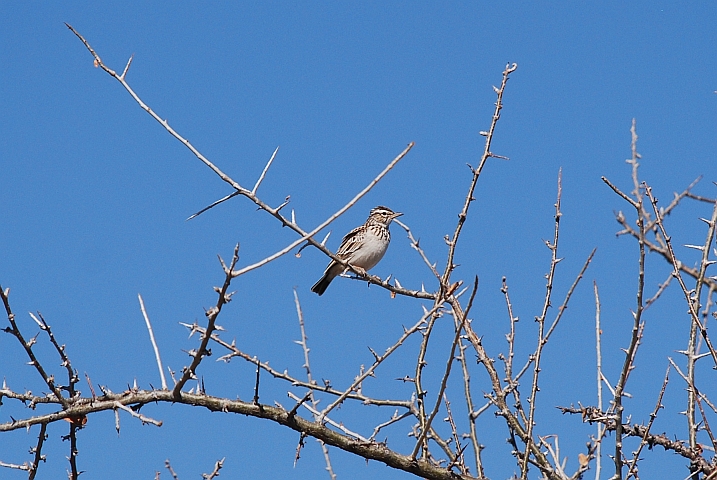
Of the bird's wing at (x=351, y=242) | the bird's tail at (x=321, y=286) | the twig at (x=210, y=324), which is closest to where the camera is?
the twig at (x=210, y=324)

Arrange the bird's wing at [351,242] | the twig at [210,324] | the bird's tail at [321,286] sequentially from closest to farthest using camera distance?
the twig at [210,324] → the bird's tail at [321,286] → the bird's wing at [351,242]

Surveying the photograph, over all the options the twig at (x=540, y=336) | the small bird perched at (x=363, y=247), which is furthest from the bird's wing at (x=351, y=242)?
the twig at (x=540, y=336)

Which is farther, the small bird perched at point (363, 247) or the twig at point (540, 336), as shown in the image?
the small bird perched at point (363, 247)

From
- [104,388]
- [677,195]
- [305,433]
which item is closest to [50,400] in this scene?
[104,388]

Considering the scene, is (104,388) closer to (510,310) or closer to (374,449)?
(374,449)

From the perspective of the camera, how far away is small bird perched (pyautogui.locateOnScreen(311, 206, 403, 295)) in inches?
461

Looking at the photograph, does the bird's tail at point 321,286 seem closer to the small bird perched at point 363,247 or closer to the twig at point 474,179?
the small bird perched at point 363,247

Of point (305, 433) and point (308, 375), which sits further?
point (308, 375)

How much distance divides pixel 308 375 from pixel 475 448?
1459 mm

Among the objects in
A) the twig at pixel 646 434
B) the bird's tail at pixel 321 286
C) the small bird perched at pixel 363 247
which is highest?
the small bird perched at pixel 363 247

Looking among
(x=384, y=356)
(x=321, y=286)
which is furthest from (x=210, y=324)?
(x=321, y=286)

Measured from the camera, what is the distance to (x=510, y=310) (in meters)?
5.44

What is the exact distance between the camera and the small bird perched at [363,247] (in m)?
11.7

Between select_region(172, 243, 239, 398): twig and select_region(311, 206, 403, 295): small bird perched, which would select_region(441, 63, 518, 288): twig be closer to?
select_region(172, 243, 239, 398): twig
